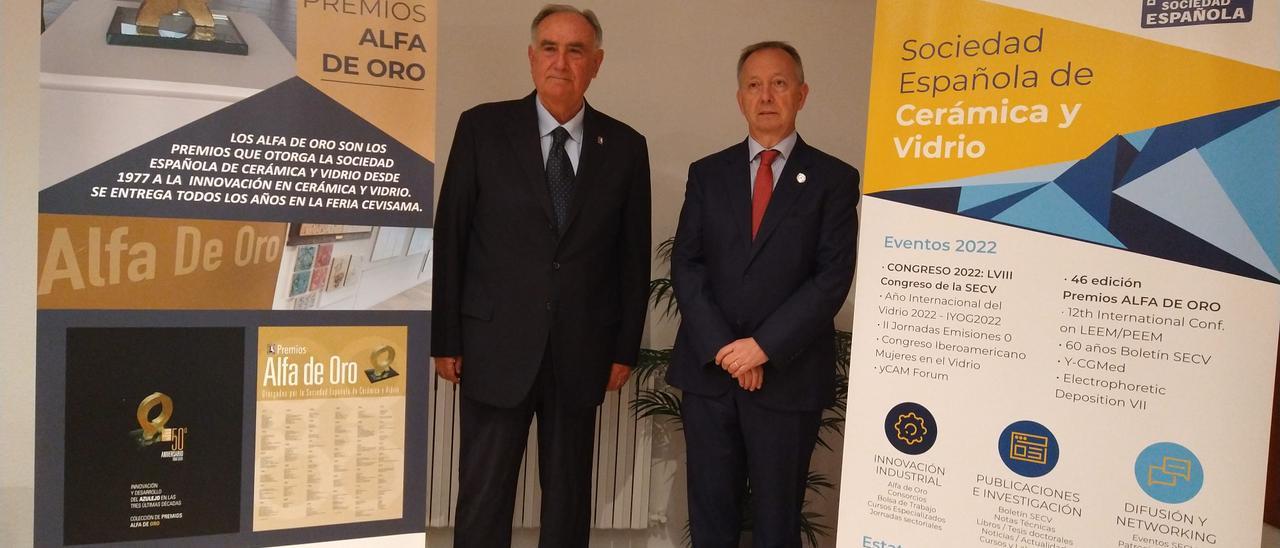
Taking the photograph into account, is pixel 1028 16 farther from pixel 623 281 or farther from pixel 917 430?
pixel 623 281

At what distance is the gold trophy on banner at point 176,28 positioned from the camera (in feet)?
5.71

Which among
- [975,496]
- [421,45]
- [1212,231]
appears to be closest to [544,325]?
[421,45]

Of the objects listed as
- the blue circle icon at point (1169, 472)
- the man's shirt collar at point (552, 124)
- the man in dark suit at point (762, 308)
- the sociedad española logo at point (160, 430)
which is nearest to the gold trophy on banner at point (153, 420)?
the sociedad española logo at point (160, 430)

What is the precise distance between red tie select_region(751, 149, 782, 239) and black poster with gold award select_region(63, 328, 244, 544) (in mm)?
1408

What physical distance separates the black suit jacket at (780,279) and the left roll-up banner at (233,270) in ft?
2.78

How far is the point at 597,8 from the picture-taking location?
3.43 m

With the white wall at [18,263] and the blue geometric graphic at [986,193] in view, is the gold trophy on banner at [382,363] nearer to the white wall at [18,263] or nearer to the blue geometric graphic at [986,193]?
the white wall at [18,263]

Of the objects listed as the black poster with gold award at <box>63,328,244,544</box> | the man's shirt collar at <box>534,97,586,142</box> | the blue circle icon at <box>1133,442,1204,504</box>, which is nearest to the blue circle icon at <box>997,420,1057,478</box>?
the blue circle icon at <box>1133,442,1204,504</box>

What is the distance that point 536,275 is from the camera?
2494 millimetres

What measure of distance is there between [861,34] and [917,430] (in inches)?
86.2

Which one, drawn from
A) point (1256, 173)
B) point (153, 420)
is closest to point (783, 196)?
point (1256, 173)

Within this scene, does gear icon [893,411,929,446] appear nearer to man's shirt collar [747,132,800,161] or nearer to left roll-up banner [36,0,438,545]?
man's shirt collar [747,132,800,161]

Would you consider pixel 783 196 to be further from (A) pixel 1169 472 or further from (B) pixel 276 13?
(B) pixel 276 13

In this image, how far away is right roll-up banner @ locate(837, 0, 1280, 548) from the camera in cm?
166
